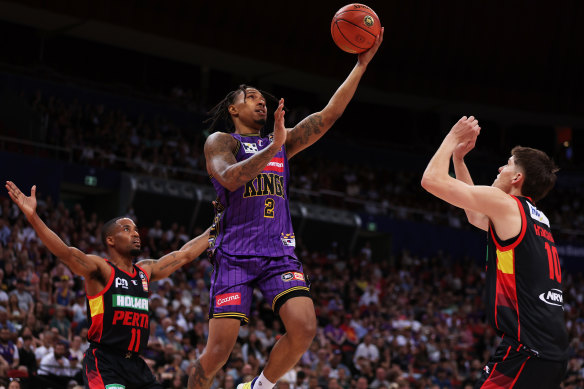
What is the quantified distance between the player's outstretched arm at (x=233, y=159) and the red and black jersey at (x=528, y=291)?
1.61 metres

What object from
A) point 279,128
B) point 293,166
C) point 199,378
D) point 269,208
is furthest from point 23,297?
point 293,166

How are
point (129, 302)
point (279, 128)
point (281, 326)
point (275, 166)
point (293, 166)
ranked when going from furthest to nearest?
1. point (293, 166)
2. point (281, 326)
3. point (129, 302)
4. point (275, 166)
5. point (279, 128)

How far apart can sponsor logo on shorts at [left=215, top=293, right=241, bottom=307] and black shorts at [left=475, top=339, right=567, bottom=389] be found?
1.89 m

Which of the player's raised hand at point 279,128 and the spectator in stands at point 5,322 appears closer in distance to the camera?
the player's raised hand at point 279,128

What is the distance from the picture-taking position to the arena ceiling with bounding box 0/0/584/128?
2567 centimetres

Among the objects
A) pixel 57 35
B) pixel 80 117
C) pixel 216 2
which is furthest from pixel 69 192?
pixel 216 2

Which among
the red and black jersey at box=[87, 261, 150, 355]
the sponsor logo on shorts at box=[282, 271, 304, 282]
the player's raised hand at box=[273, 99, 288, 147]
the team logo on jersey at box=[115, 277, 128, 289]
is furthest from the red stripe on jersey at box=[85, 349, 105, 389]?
the player's raised hand at box=[273, 99, 288, 147]

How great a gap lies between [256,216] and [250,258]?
0.33 m

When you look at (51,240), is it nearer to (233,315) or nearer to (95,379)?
(95,379)

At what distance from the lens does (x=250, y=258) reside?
19.5 feet

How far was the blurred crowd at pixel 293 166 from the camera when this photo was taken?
884 inches

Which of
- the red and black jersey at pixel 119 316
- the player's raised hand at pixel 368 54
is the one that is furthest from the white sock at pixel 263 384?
the player's raised hand at pixel 368 54

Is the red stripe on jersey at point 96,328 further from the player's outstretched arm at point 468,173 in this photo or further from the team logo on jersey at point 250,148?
the player's outstretched arm at point 468,173

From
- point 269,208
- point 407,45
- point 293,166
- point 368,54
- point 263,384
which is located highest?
point 407,45
